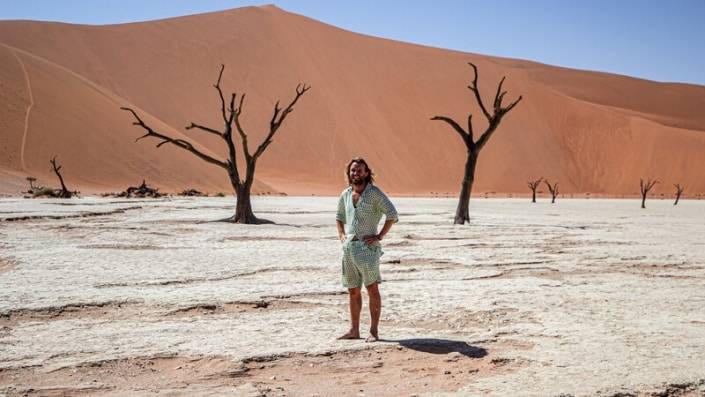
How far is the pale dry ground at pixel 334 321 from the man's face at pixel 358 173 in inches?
43.9

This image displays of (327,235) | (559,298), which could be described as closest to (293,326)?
(559,298)

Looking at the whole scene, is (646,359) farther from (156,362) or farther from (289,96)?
(289,96)

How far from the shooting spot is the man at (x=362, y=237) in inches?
221

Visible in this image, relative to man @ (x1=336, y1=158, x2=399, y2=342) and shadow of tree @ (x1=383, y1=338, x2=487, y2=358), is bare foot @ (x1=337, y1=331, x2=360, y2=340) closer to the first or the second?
man @ (x1=336, y1=158, x2=399, y2=342)

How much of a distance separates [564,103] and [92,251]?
7092cm

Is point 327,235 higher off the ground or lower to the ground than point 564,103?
lower

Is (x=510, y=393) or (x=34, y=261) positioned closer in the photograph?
(x=510, y=393)

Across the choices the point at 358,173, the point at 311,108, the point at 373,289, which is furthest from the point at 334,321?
the point at 311,108

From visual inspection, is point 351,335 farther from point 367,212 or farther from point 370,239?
point 367,212

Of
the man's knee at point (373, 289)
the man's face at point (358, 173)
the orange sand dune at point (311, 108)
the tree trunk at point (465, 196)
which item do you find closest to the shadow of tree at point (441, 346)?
the man's knee at point (373, 289)

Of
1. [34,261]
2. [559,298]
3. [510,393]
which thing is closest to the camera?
[510,393]

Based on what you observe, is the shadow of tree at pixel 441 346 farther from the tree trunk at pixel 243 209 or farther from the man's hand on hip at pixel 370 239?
the tree trunk at pixel 243 209

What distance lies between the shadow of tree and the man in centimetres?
26

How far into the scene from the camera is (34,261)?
9977 millimetres
